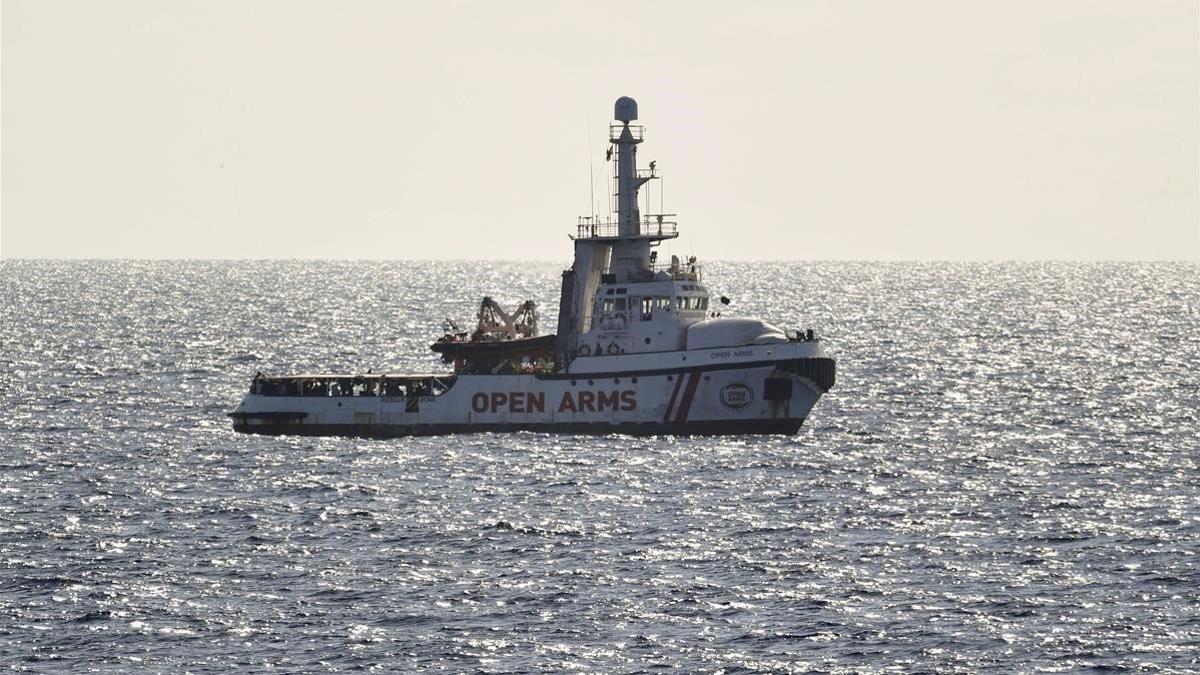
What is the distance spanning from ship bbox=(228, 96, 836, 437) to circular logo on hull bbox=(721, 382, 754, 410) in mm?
45

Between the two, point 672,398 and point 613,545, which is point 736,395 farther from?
point 613,545

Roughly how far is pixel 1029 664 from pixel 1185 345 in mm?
122440

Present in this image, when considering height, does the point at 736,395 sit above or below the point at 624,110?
below

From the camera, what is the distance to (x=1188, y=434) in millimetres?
91625

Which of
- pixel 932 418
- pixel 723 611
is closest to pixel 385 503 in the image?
pixel 723 611

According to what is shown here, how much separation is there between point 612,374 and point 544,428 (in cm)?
430

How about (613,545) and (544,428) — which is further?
(544,428)

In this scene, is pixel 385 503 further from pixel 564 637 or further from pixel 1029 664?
pixel 1029 664

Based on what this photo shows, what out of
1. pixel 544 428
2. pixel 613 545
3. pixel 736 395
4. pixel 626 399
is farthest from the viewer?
pixel 544 428

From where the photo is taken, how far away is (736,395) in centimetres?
8719

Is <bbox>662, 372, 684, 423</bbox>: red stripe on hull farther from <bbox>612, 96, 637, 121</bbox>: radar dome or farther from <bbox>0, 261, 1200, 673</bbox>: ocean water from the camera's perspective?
<bbox>612, 96, 637, 121</bbox>: radar dome

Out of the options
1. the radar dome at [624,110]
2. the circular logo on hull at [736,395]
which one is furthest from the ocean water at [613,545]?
the radar dome at [624,110]

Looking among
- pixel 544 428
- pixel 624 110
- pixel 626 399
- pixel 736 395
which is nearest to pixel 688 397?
pixel 736 395

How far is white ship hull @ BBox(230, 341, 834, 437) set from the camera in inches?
3415
